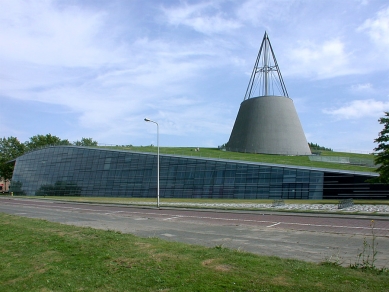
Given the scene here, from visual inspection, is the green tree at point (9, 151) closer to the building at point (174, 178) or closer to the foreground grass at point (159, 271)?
the building at point (174, 178)

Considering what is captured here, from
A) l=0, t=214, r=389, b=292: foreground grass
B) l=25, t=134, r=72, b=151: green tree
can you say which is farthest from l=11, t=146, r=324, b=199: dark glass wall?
l=0, t=214, r=389, b=292: foreground grass

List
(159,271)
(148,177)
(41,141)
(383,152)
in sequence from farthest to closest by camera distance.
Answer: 1. (41,141)
2. (148,177)
3. (383,152)
4. (159,271)

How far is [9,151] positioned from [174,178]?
7175 cm

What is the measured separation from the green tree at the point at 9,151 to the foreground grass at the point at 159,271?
98.1m

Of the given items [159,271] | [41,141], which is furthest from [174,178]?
[41,141]

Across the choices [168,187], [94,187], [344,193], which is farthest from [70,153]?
[344,193]

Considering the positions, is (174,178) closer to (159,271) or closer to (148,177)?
(148,177)

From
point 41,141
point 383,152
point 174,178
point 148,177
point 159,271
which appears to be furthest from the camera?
point 41,141

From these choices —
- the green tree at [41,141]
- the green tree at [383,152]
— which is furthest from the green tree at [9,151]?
the green tree at [383,152]

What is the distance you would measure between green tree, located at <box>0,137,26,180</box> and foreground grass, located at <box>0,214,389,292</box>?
322ft

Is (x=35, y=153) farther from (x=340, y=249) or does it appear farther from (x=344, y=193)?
(x=340, y=249)

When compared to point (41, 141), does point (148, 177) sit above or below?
below

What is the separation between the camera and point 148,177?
170 ft

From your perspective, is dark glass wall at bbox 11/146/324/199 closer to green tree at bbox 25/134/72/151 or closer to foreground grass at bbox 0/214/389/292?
green tree at bbox 25/134/72/151
